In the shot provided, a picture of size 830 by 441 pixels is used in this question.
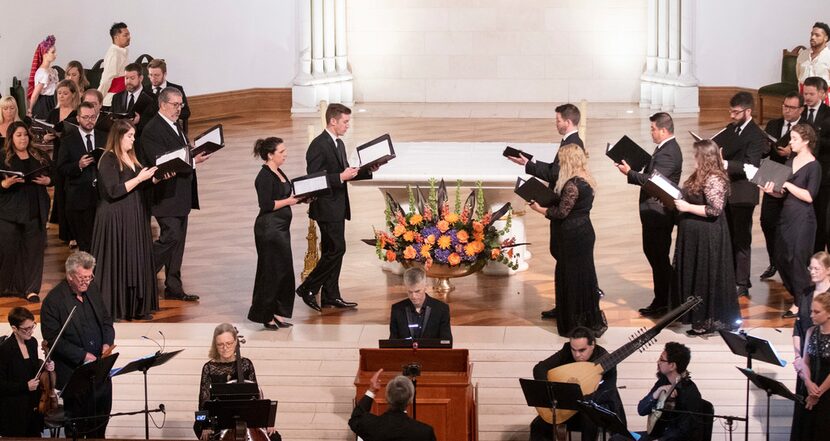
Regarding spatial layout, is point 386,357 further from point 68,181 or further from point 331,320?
point 68,181

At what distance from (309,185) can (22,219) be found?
8.14ft

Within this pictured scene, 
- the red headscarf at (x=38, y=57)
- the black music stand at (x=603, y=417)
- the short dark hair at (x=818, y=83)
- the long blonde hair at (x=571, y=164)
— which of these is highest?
the red headscarf at (x=38, y=57)

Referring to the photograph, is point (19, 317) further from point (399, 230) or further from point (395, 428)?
point (399, 230)

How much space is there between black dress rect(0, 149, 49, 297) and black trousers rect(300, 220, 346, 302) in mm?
2138

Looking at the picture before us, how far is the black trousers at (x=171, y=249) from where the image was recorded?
1068cm

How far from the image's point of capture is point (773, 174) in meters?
9.92

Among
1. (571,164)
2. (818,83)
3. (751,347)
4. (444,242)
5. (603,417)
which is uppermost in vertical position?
(818,83)

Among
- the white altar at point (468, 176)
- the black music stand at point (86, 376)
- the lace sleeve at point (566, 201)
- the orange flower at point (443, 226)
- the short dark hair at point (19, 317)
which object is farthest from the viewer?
the white altar at point (468, 176)

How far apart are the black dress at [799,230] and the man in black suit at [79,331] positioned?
479 centimetres

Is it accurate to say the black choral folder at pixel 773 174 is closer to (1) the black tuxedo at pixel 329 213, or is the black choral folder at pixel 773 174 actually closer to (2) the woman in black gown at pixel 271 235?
(1) the black tuxedo at pixel 329 213

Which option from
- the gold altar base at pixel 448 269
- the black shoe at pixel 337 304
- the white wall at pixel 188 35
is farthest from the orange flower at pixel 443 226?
the white wall at pixel 188 35

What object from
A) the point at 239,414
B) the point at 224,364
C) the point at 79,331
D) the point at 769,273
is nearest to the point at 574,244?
the point at 769,273

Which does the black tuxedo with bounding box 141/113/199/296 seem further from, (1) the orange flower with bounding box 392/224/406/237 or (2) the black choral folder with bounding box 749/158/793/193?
(2) the black choral folder with bounding box 749/158/793/193

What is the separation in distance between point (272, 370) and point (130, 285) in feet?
4.67
